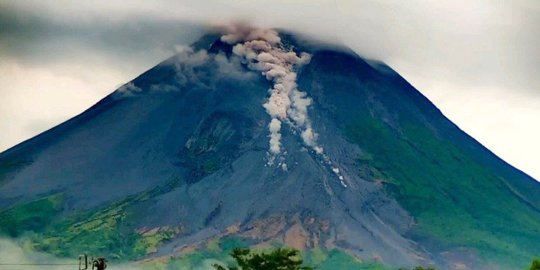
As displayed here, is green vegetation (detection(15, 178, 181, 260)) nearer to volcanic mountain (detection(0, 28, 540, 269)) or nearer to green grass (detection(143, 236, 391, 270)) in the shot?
volcanic mountain (detection(0, 28, 540, 269))

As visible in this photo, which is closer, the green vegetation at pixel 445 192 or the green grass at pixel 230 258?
the green grass at pixel 230 258

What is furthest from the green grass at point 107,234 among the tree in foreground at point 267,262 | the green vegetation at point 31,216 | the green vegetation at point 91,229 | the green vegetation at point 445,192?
the tree in foreground at point 267,262

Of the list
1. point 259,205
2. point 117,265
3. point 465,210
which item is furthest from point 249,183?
point 465,210

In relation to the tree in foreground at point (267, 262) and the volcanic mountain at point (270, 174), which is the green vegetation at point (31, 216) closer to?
the volcanic mountain at point (270, 174)

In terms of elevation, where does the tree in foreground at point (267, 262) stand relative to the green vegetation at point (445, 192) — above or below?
above

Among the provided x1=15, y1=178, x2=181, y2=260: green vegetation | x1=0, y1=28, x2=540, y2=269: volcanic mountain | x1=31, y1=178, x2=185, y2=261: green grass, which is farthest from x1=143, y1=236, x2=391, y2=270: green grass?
x1=15, y1=178, x2=181, y2=260: green vegetation

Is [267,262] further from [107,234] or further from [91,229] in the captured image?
[91,229]

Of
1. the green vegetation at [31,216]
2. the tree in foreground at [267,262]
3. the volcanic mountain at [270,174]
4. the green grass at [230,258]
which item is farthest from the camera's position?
the green vegetation at [31,216]
